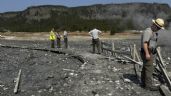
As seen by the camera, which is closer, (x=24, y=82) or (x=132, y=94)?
(x=132, y=94)

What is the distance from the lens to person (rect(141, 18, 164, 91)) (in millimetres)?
13188

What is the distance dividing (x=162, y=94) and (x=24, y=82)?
6.15m

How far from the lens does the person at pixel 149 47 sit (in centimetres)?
1319

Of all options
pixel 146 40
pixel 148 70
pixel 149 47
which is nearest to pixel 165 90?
pixel 148 70

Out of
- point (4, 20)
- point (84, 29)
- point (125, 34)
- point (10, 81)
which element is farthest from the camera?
point (4, 20)

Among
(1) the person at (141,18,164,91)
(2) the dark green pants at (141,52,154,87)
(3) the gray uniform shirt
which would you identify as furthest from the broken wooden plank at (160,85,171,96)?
(3) the gray uniform shirt

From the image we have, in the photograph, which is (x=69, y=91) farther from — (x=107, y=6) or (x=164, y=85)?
(x=107, y=6)

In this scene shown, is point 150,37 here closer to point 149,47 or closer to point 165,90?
point 149,47

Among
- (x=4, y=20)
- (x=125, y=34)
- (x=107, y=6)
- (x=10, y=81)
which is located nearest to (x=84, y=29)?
(x=125, y=34)

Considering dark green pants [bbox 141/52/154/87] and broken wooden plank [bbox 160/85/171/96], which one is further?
dark green pants [bbox 141/52/154/87]

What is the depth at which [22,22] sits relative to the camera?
15562cm

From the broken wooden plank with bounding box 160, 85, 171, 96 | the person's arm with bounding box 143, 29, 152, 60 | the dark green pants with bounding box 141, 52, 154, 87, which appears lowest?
the broken wooden plank with bounding box 160, 85, 171, 96

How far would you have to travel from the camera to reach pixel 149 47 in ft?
44.0

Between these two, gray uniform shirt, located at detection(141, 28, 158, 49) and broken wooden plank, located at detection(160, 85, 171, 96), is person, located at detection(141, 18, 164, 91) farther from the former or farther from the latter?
broken wooden plank, located at detection(160, 85, 171, 96)
